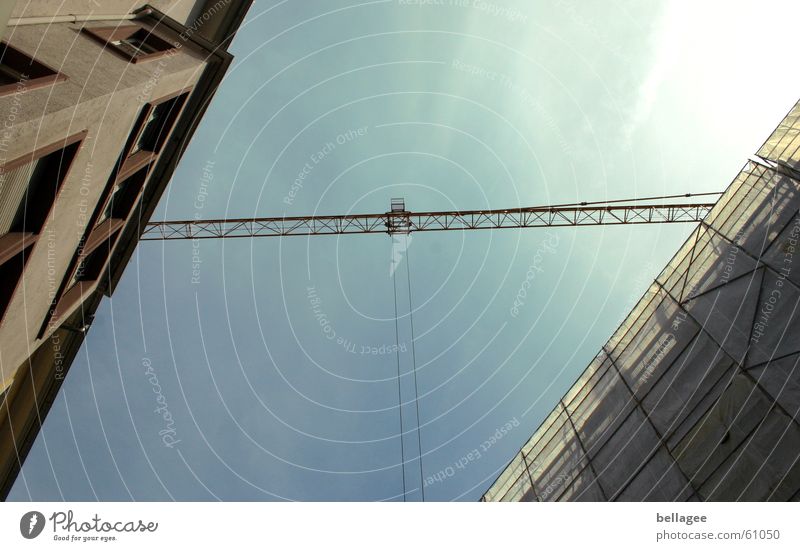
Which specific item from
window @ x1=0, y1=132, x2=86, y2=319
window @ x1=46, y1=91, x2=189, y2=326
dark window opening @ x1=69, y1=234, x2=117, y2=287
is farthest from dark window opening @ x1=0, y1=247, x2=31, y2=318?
dark window opening @ x1=69, y1=234, x2=117, y2=287

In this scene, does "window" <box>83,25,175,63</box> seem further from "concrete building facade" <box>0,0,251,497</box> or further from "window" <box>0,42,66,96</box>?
"window" <box>0,42,66,96</box>

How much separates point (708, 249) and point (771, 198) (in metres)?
3.12

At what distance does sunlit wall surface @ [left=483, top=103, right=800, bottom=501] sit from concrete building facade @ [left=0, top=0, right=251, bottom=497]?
20.9m

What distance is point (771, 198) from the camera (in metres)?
17.7

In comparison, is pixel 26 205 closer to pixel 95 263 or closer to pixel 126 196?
pixel 126 196

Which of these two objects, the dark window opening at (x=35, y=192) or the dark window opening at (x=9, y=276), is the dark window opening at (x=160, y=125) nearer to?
the dark window opening at (x=35, y=192)

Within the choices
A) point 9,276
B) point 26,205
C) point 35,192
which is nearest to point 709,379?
point 35,192

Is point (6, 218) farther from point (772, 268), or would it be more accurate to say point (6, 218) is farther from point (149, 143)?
point (772, 268)

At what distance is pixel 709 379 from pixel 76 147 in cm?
2232

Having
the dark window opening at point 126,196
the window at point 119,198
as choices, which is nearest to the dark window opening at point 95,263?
the window at point 119,198

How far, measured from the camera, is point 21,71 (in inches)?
422

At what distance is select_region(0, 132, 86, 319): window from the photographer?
39.5ft
